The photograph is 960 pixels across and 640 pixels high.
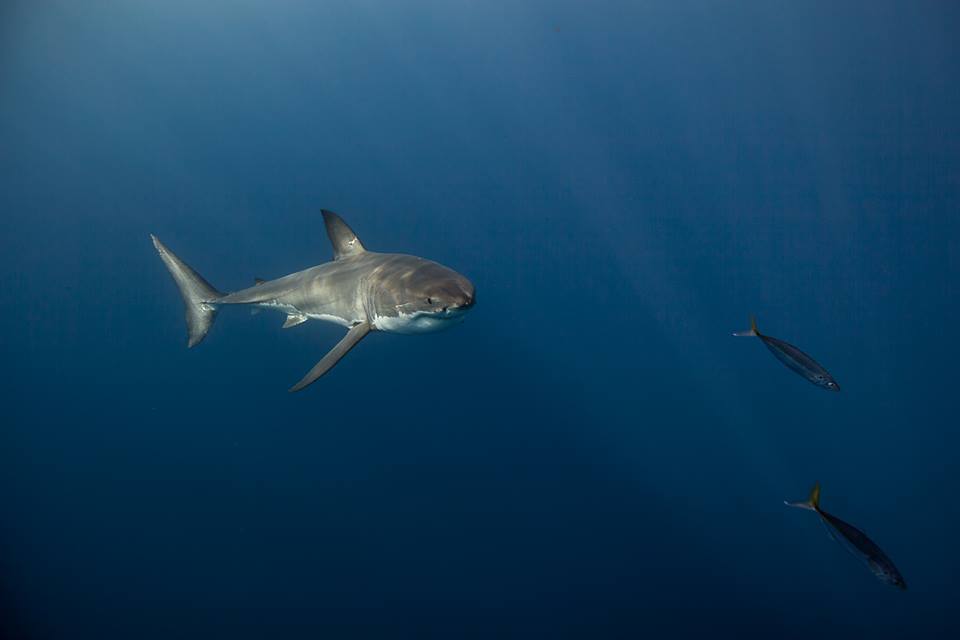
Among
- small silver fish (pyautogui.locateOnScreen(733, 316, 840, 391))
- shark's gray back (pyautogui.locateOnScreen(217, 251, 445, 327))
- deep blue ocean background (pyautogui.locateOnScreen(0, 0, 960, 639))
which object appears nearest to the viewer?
small silver fish (pyautogui.locateOnScreen(733, 316, 840, 391))

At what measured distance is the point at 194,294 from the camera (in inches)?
276

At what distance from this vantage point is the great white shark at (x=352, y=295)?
3.85m

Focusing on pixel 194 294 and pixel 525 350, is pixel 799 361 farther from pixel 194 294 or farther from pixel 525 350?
pixel 525 350

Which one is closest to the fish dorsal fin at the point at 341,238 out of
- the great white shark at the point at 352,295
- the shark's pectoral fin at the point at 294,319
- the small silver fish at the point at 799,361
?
the great white shark at the point at 352,295

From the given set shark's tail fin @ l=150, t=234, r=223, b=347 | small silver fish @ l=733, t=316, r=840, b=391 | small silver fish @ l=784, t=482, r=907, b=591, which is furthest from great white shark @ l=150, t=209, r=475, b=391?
small silver fish @ l=784, t=482, r=907, b=591

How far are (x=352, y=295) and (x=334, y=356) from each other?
3.13 feet

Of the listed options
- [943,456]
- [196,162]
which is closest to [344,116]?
[196,162]

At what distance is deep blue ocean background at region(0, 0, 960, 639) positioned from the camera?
11008mm

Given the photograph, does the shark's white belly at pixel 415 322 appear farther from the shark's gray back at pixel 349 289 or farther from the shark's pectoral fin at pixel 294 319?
the shark's pectoral fin at pixel 294 319

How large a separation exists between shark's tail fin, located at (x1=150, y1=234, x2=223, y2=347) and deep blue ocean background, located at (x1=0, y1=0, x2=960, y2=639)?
20.5 feet

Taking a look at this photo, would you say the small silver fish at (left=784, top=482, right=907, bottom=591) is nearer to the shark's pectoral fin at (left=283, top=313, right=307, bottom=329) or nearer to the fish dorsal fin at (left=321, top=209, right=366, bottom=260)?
the fish dorsal fin at (left=321, top=209, right=366, bottom=260)

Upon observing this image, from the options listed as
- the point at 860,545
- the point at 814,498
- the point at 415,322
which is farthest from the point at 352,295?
the point at 860,545

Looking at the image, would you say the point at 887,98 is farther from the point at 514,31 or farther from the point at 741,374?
the point at 514,31

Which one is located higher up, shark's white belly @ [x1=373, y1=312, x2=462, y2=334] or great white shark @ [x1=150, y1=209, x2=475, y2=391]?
great white shark @ [x1=150, y1=209, x2=475, y2=391]
